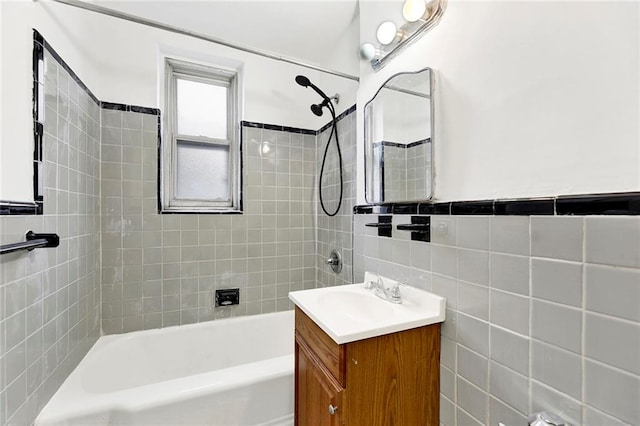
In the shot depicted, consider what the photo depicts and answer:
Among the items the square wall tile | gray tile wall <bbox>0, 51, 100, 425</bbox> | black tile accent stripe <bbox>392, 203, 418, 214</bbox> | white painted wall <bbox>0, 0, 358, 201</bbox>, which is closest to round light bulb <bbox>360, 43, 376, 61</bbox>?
white painted wall <bbox>0, 0, 358, 201</bbox>

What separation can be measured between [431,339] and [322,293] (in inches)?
19.5

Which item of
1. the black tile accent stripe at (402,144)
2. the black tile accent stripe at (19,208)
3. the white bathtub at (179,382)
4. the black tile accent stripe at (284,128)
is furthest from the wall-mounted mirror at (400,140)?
the black tile accent stripe at (19,208)

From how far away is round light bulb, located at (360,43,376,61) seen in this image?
4.45ft

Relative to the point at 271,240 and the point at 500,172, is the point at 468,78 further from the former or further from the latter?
the point at 271,240

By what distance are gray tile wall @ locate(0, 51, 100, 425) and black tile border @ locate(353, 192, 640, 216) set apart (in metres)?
1.55

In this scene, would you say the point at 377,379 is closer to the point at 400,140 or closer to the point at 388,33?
the point at 400,140

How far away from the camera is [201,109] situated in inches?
84.4

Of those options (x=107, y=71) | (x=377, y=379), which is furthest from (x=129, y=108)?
(x=377, y=379)

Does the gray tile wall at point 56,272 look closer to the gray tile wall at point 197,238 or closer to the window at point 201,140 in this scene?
the gray tile wall at point 197,238

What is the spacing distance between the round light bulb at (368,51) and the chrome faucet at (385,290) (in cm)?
115

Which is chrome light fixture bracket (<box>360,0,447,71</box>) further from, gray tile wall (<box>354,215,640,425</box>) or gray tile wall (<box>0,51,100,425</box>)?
gray tile wall (<box>0,51,100,425</box>)

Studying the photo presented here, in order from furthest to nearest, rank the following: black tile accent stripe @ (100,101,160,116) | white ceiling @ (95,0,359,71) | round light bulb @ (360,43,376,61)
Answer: black tile accent stripe @ (100,101,160,116)
white ceiling @ (95,0,359,71)
round light bulb @ (360,43,376,61)

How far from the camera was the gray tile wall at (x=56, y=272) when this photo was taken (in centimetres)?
91

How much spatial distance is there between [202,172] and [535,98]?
2.10m
